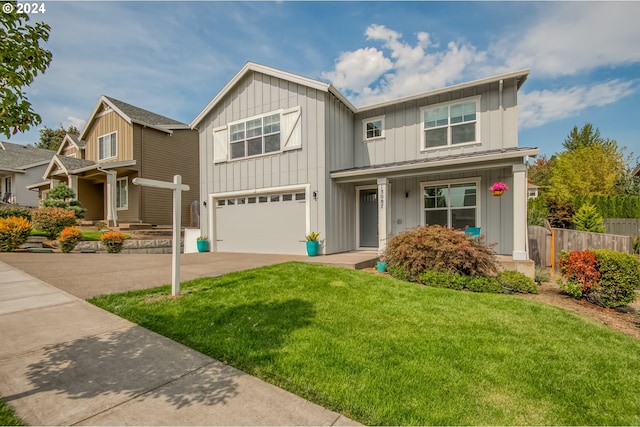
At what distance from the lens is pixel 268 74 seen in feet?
36.8

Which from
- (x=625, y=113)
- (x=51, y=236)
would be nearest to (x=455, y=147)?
(x=51, y=236)

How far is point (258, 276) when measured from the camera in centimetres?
661

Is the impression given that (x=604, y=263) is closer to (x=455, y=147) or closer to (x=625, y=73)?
(x=455, y=147)

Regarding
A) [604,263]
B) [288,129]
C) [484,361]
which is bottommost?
[484,361]

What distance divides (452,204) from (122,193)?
17.1m

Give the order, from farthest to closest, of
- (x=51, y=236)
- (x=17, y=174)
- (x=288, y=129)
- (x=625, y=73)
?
(x=17, y=174)
(x=625, y=73)
(x=51, y=236)
(x=288, y=129)

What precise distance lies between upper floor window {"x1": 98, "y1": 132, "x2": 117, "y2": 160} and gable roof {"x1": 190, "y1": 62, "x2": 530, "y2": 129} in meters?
7.69

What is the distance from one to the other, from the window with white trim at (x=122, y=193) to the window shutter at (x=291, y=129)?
11.1 m

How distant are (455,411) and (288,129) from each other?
9.87 m

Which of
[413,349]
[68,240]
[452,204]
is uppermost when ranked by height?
[452,204]

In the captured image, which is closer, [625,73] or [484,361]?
[484,361]

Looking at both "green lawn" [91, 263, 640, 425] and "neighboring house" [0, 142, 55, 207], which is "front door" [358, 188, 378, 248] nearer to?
"green lawn" [91, 263, 640, 425]

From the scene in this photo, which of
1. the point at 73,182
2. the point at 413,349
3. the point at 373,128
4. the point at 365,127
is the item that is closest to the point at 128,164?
the point at 73,182

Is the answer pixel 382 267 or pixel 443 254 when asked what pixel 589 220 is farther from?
pixel 382 267
